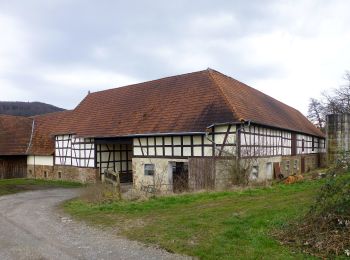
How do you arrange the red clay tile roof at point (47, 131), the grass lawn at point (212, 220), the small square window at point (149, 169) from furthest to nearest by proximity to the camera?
the red clay tile roof at point (47, 131), the small square window at point (149, 169), the grass lawn at point (212, 220)

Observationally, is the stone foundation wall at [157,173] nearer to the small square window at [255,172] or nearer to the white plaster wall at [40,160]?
the small square window at [255,172]

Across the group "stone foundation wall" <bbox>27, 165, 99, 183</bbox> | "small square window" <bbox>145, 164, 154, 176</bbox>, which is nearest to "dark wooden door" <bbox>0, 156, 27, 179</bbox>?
"stone foundation wall" <bbox>27, 165, 99, 183</bbox>

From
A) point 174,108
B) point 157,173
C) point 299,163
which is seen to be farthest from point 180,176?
point 299,163

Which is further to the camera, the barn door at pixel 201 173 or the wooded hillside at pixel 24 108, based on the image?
the wooded hillside at pixel 24 108

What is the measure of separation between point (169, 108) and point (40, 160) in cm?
1483

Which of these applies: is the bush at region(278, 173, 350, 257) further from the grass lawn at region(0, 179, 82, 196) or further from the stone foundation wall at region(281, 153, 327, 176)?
the grass lawn at region(0, 179, 82, 196)

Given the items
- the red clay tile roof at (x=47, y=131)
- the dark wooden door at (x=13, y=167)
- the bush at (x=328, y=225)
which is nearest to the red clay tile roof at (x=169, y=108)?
the red clay tile roof at (x=47, y=131)

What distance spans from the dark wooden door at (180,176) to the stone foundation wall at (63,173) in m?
7.88

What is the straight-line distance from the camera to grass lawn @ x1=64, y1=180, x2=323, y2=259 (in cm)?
707

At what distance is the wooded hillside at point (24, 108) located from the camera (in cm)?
6256

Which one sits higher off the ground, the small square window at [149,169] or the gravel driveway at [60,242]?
the small square window at [149,169]

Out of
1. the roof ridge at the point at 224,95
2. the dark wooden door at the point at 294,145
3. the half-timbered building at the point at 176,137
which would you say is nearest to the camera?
the roof ridge at the point at 224,95

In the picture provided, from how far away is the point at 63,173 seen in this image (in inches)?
1146

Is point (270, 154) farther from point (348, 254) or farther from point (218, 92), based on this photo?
point (348, 254)
